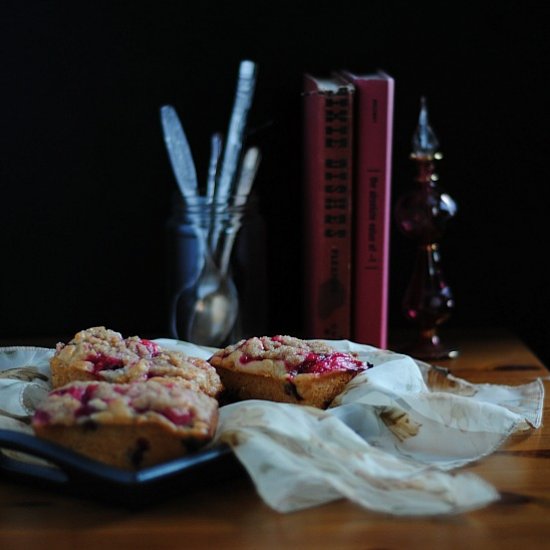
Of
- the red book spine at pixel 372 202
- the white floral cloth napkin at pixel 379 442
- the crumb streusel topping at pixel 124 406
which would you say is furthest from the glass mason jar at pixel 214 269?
the crumb streusel topping at pixel 124 406

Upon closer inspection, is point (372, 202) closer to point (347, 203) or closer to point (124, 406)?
point (347, 203)

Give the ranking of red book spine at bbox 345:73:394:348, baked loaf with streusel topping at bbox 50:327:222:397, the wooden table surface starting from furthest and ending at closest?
red book spine at bbox 345:73:394:348
baked loaf with streusel topping at bbox 50:327:222:397
the wooden table surface

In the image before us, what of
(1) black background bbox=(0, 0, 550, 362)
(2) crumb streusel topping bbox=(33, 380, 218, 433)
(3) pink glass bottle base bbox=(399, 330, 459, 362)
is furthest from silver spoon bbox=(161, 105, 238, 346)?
(2) crumb streusel topping bbox=(33, 380, 218, 433)

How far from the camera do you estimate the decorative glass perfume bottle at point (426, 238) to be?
1.40 m

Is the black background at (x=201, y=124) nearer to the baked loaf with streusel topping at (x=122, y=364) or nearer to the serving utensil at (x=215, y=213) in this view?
the serving utensil at (x=215, y=213)

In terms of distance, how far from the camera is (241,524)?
81 cm

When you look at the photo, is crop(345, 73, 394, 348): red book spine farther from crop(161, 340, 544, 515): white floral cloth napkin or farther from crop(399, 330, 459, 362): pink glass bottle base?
crop(161, 340, 544, 515): white floral cloth napkin

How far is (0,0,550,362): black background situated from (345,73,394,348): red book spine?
16 cm

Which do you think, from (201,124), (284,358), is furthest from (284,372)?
(201,124)

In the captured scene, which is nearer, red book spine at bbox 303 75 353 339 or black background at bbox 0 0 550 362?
red book spine at bbox 303 75 353 339

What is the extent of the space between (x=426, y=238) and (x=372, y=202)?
0.11 meters

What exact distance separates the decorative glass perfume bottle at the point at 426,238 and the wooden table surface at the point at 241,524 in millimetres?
528

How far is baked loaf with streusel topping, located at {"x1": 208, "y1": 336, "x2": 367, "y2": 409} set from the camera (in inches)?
39.4

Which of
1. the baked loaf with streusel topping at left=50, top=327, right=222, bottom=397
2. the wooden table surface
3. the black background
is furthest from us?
the black background
